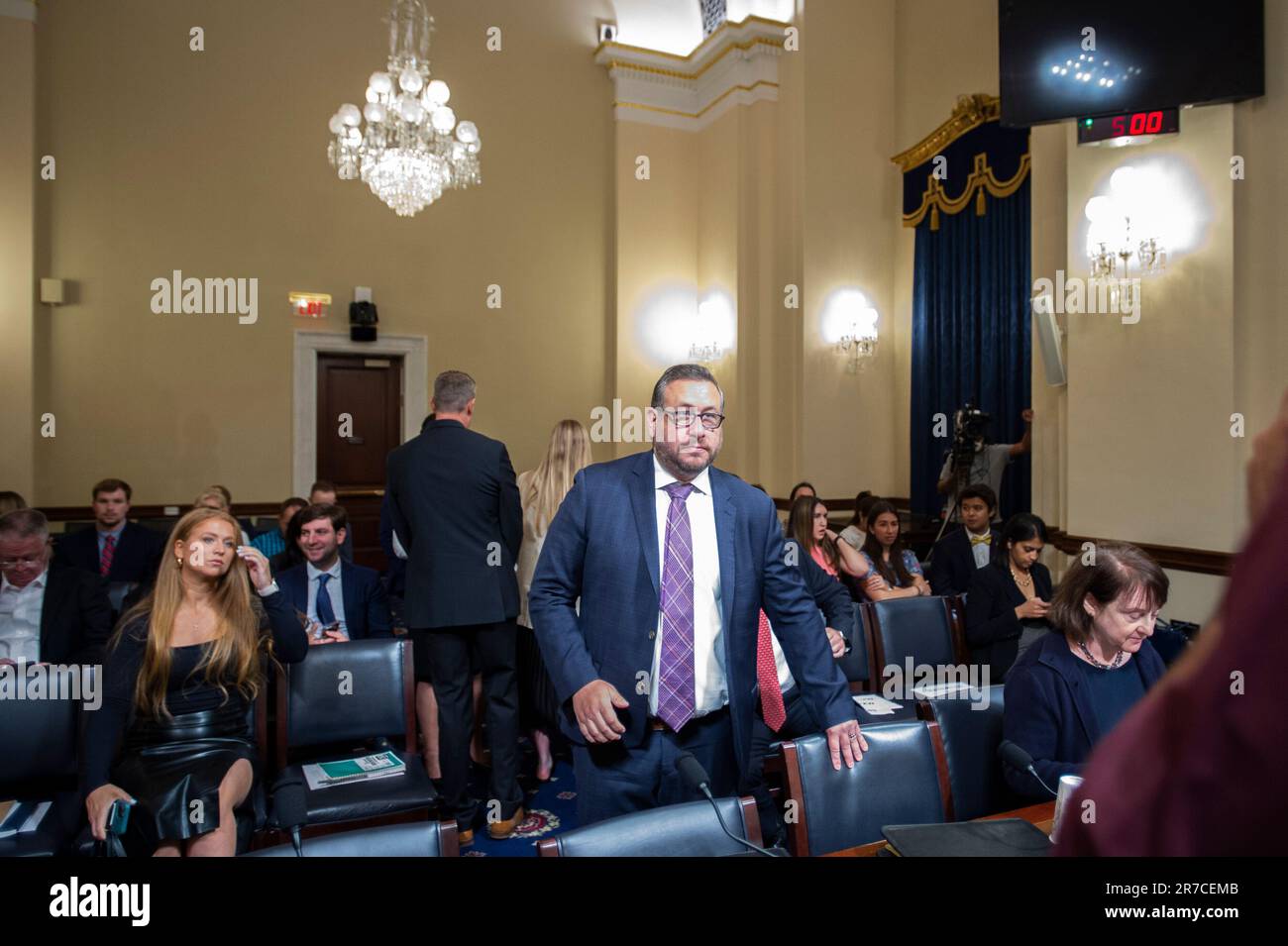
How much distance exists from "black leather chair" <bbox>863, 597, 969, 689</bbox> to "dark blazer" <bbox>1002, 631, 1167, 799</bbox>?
155 cm

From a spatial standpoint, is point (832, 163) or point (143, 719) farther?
point (832, 163)

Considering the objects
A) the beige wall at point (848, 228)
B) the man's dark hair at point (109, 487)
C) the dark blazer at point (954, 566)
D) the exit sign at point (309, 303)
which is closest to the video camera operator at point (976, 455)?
the beige wall at point (848, 228)

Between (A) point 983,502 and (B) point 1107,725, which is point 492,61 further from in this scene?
(B) point 1107,725

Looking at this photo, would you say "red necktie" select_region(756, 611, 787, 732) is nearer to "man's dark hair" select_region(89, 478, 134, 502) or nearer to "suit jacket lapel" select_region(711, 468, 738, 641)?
"suit jacket lapel" select_region(711, 468, 738, 641)

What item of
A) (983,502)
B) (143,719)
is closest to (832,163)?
(983,502)

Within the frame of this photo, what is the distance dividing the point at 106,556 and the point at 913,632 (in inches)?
182

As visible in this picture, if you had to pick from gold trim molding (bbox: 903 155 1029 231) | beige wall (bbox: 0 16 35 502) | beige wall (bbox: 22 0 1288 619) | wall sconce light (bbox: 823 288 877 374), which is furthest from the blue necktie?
gold trim molding (bbox: 903 155 1029 231)

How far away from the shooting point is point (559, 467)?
3713 mm

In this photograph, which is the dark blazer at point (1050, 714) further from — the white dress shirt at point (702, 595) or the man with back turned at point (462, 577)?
the man with back turned at point (462, 577)

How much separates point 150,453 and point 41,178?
2.55 meters

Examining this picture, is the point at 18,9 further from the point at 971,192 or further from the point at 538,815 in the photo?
the point at 971,192

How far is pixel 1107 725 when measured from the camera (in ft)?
6.80

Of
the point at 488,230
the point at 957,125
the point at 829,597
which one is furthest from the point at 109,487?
the point at 957,125
